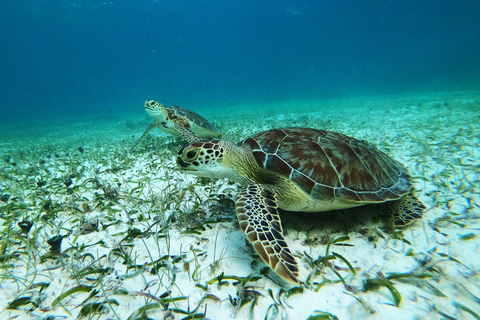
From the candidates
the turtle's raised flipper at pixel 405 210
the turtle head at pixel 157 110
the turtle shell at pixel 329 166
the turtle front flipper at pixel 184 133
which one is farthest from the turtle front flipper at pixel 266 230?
the turtle head at pixel 157 110

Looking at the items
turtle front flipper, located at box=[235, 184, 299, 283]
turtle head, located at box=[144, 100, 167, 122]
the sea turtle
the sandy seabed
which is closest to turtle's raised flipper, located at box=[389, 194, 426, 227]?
the sea turtle

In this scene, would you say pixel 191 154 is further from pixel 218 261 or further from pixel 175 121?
pixel 175 121

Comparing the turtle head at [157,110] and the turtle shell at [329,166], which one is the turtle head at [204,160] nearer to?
the turtle shell at [329,166]

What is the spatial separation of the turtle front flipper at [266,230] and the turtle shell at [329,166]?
42cm

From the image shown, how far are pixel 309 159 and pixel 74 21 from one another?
10359cm

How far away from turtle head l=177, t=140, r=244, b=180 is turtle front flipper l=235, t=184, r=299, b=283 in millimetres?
498

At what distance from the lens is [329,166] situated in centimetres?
217

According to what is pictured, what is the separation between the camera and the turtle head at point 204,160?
2.34m

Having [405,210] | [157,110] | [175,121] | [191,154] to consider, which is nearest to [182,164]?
[191,154]

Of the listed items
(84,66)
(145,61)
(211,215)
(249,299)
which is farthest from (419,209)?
(84,66)

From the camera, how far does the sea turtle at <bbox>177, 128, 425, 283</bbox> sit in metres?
1.97

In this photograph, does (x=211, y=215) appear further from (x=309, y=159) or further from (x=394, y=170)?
(x=394, y=170)

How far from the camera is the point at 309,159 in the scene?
2197mm

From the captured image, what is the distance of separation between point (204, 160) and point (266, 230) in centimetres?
115
